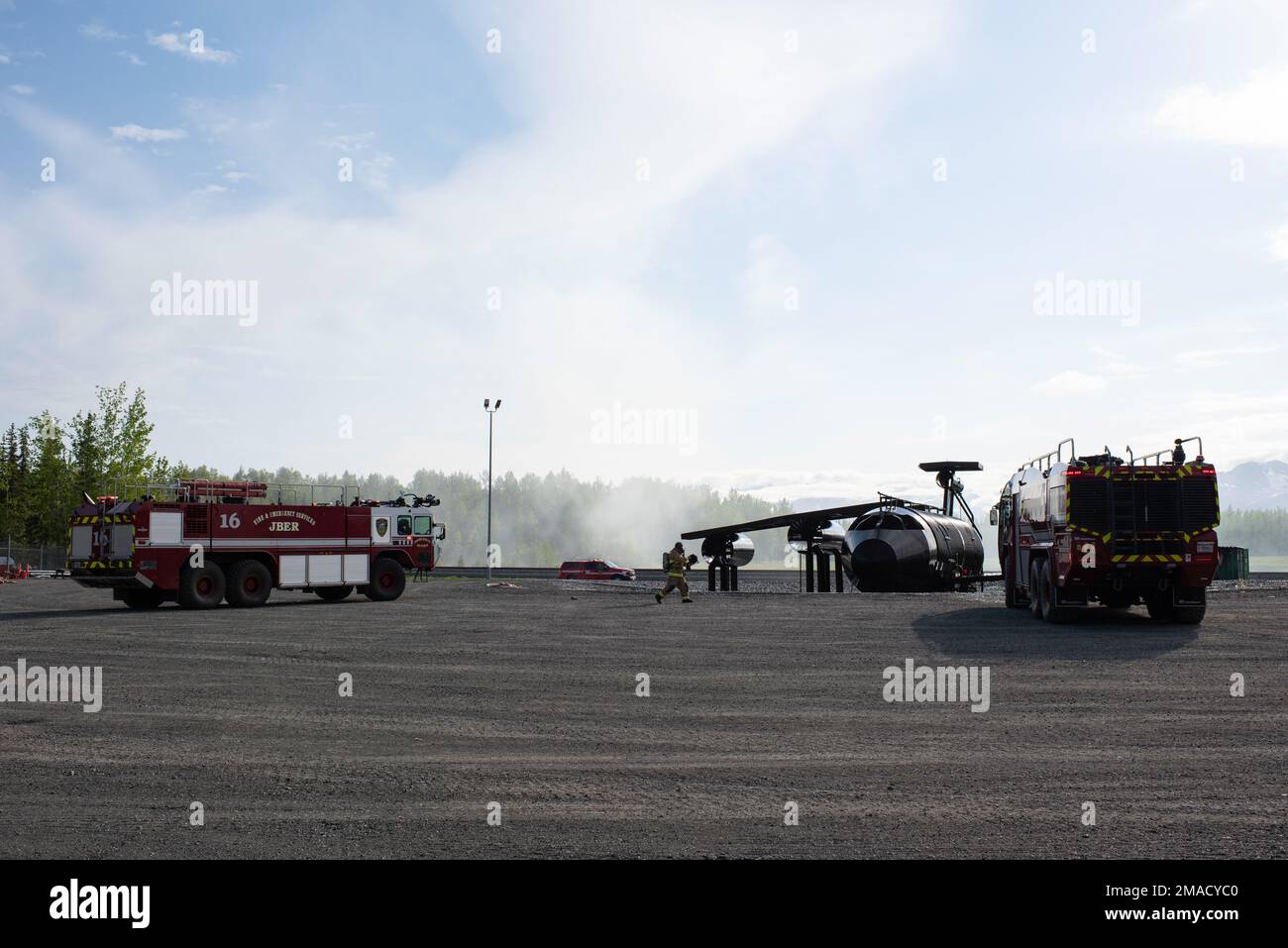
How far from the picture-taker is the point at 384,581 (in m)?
32.8

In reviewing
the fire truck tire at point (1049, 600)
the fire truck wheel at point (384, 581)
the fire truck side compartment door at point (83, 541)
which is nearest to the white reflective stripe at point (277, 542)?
the fire truck wheel at point (384, 581)

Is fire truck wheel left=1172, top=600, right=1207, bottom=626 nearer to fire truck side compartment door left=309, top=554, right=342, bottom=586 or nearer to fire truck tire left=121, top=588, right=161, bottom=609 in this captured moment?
fire truck side compartment door left=309, top=554, right=342, bottom=586

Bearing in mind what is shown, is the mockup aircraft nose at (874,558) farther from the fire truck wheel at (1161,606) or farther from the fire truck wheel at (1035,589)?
the fire truck wheel at (1161,606)

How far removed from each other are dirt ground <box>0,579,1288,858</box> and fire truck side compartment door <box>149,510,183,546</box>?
311 inches

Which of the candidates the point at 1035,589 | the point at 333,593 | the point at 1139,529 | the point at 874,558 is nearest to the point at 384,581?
the point at 333,593

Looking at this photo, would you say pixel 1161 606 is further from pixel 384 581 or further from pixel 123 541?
pixel 123 541

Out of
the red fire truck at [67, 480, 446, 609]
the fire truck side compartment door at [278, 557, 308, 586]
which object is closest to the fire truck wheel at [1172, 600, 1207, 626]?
the red fire truck at [67, 480, 446, 609]

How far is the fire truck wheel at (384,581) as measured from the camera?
32.7 metres

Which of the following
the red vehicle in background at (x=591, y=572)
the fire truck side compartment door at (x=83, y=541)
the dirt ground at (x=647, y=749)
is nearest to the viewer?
the dirt ground at (x=647, y=749)

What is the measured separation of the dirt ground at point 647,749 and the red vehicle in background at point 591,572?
41.9 m

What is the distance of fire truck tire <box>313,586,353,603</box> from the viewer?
1313 inches
